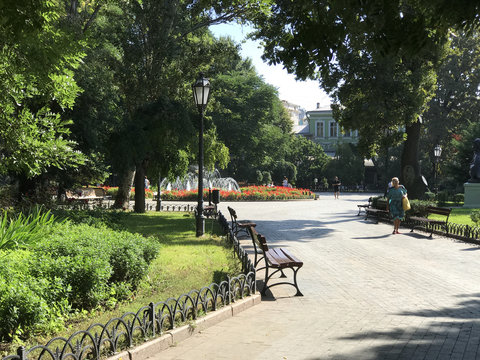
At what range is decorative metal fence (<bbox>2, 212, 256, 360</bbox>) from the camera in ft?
12.9

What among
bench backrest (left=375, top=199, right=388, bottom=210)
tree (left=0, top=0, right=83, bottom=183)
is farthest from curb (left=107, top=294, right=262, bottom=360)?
bench backrest (left=375, top=199, right=388, bottom=210)

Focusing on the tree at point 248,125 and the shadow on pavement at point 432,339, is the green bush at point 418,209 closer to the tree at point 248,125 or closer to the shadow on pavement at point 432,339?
the shadow on pavement at point 432,339

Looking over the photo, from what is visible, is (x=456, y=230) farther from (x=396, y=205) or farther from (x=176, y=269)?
(x=176, y=269)

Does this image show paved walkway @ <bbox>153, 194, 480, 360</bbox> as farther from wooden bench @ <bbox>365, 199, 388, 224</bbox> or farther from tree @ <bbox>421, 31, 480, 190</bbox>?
tree @ <bbox>421, 31, 480, 190</bbox>

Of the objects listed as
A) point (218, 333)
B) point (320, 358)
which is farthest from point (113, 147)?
point (320, 358)

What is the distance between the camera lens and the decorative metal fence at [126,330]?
394 cm

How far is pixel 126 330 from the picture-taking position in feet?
15.3

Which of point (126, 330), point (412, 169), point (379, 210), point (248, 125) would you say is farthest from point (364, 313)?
point (248, 125)

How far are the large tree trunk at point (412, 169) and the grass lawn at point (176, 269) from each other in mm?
A: 11685

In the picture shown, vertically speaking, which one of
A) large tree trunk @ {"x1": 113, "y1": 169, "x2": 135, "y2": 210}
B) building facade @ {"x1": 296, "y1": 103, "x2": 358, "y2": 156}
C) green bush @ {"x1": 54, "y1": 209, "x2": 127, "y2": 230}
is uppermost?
building facade @ {"x1": 296, "y1": 103, "x2": 358, "y2": 156}

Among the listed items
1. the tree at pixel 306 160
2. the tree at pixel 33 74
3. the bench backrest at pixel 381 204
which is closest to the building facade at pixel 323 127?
the tree at pixel 306 160

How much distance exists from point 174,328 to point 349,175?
53.5 meters

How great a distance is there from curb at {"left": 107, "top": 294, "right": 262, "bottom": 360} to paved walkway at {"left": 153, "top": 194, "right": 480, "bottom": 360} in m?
0.08

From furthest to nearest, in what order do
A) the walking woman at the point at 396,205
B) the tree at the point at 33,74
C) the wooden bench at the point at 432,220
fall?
the walking woman at the point at 396,205, the wooden bench at the point at 432,220, the tree at the point at 33,74
